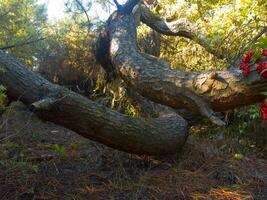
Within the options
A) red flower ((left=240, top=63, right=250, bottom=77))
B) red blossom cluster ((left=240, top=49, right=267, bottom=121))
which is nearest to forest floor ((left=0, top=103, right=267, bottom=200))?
red blossom cluster ((left=240, top=49, right=267, bottom=121))

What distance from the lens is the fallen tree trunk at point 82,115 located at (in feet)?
11.5

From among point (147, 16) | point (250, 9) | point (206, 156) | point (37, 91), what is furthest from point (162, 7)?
point (37, 91)

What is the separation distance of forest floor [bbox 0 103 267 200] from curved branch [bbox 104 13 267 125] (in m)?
0.68

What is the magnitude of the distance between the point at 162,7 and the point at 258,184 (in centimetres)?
576

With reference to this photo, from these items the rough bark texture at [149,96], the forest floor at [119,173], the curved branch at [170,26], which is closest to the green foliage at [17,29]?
the curved branch at [170,26]

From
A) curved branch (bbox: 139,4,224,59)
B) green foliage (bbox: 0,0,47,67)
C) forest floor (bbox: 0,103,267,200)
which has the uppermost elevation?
curved branch (bbox: 139,4,224,59)

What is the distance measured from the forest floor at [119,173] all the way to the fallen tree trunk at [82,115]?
28cm

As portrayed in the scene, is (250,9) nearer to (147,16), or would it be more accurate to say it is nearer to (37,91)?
(147,16)

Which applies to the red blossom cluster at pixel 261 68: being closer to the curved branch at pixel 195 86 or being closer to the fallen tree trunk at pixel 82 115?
the curved branch at pixel 195 86

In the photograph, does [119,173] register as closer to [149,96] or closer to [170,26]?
[149,96]

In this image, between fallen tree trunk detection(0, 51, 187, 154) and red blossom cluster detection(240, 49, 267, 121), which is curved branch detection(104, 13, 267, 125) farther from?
fallen tree trunk detection(0, 51, 187, 154)

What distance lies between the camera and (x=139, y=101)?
5.80 m

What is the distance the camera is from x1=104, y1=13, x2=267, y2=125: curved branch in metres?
3.60

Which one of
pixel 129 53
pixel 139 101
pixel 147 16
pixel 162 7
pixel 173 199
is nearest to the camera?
pixel 173 199
